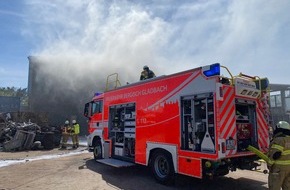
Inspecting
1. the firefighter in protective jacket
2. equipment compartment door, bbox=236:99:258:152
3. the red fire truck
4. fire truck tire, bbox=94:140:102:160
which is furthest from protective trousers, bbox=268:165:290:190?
fire truck tire, bbox=94:140:102:160

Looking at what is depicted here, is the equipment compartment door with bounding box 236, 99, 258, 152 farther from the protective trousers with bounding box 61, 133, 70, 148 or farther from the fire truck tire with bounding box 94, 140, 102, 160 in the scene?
the protective trousers with bounding box 61, 133, 70, 148

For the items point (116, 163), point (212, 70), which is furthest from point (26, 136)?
point (212, 70)

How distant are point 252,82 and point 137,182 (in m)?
3.95

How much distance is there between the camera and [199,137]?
248 inches

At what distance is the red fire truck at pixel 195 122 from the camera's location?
19.8 ft

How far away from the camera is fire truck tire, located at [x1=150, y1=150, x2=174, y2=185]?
22.6 feet

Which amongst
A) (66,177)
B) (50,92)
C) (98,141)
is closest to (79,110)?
(50,92)

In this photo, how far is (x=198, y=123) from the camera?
6.36m

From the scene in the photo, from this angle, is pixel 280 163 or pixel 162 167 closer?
pixel 280 163

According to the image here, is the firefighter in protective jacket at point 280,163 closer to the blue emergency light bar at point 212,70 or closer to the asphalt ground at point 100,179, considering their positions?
the blue emergency light bar at point 212,70

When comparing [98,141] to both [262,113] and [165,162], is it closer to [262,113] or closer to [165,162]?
[165,162]

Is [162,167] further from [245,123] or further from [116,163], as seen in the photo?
[245,123]

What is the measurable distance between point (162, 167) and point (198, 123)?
67.5 inches

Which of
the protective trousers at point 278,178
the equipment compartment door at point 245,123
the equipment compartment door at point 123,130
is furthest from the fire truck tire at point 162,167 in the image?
the protective trousers at point 278,178
